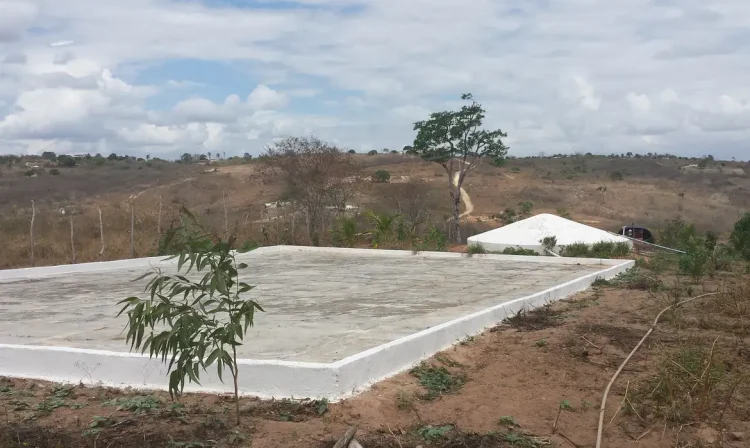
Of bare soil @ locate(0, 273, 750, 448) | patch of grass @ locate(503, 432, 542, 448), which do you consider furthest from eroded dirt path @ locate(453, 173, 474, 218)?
patch of grass @ locate(503, 432, 542, 448)

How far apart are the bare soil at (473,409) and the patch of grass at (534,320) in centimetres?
110

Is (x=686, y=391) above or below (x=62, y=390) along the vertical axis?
above

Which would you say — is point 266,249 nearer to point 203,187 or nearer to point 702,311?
point 702,311

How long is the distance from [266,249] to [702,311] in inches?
462

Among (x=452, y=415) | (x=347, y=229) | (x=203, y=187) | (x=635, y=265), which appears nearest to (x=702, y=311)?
(x=452, y=415)

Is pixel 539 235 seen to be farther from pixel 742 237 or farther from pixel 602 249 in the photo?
pixel 742 237

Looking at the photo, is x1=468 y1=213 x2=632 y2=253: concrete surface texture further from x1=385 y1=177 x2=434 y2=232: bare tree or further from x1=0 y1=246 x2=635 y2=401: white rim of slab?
x1=385 y1=177 x2=434 y2=232: bare tree

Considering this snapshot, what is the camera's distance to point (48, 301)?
995cm

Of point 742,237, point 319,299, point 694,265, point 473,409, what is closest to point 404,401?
point 473,409

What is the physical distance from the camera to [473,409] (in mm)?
5020

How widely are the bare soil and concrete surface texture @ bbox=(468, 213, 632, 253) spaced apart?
11863mm

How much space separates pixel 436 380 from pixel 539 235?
13.9m

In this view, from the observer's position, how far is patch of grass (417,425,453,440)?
4.39 m

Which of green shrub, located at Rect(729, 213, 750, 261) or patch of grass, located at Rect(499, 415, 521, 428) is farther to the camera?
green shrub, located at Rect(729, 213, 750, 261)
